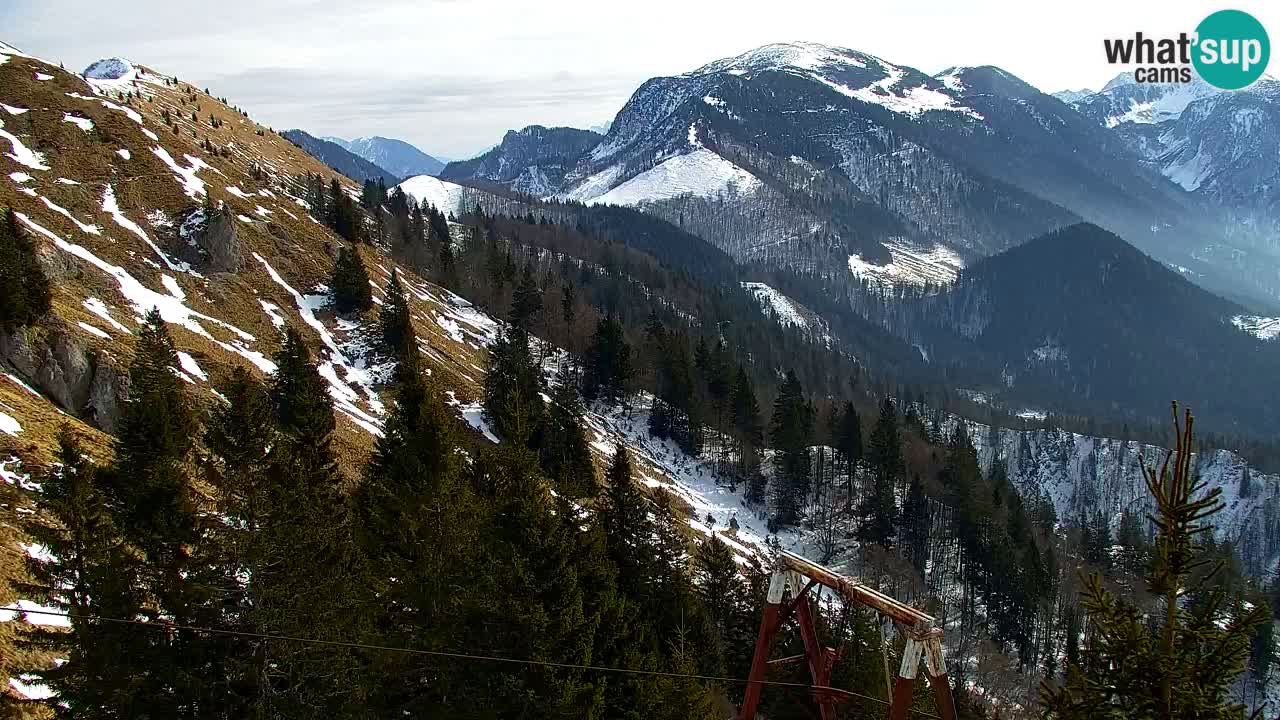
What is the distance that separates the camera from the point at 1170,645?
834 cm

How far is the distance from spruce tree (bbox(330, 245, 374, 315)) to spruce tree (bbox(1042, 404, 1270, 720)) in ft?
228

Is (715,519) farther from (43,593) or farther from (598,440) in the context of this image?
(43,593)

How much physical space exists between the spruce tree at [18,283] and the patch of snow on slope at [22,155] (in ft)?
96.4

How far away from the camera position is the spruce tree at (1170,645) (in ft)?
26.7

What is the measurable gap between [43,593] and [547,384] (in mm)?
68807

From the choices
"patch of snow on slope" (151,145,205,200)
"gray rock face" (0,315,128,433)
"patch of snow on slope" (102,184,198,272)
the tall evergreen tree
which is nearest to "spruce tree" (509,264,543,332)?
the tall evergreen tree

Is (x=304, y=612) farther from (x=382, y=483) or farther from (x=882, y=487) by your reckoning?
(x=882, y=487)

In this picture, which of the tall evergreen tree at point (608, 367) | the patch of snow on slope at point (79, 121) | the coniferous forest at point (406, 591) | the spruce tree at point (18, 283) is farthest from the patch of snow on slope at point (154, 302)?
the tall evergreen tree at point (608, 367)

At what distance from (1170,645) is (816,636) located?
7041mm

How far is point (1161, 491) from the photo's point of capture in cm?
841

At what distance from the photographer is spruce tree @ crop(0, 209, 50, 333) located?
34.8m

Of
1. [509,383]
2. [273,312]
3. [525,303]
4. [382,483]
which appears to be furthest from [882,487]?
[382,483]

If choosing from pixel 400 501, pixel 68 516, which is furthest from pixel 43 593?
pixel 400 501

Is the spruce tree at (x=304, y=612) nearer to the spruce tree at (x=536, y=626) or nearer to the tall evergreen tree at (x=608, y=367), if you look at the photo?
the spruce tree at (x=536, y=626)
